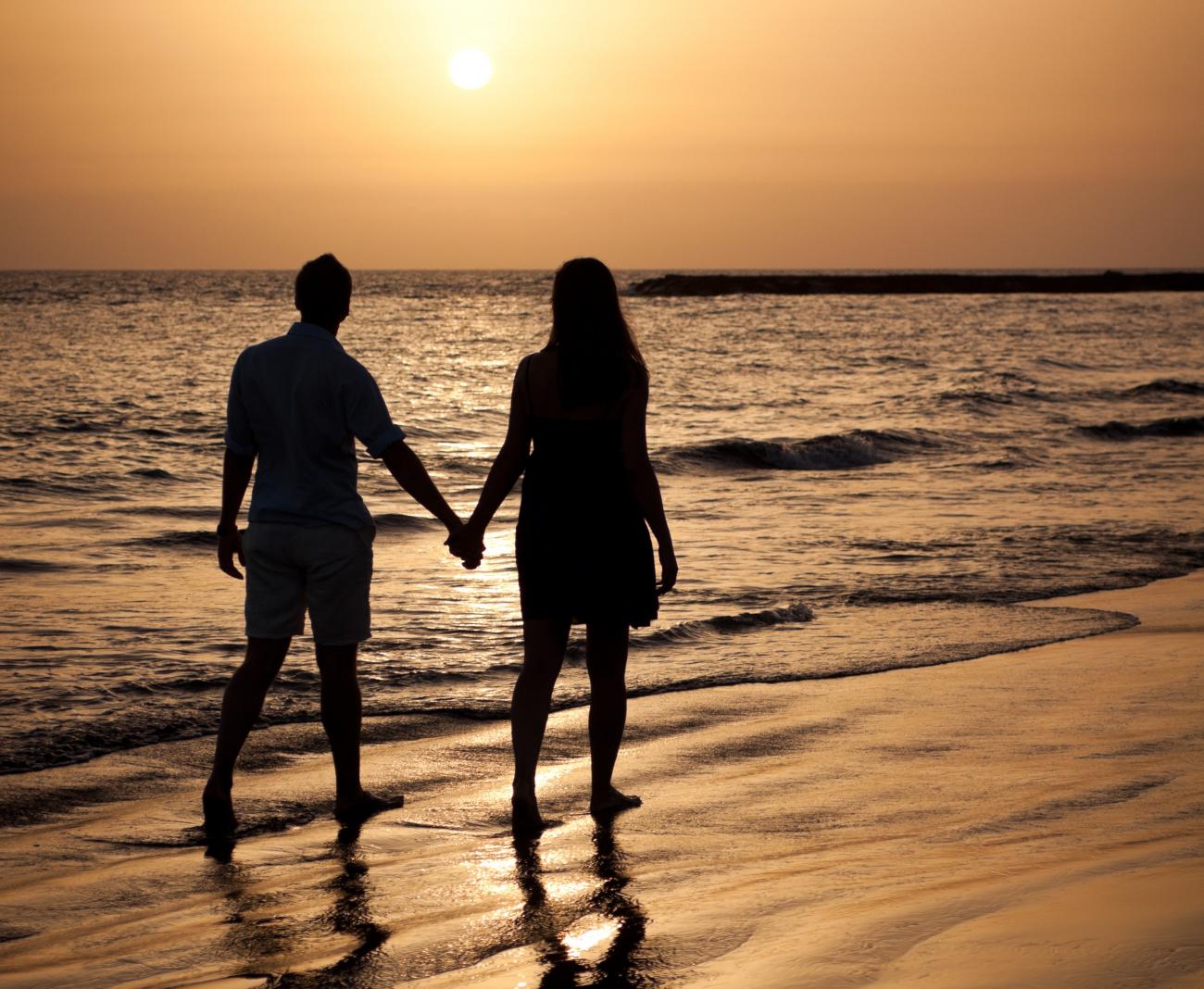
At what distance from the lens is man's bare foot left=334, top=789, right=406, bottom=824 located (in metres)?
4.48

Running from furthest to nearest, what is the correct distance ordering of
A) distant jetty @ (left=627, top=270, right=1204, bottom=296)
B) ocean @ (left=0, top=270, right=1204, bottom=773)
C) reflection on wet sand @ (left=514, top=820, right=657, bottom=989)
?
distant jetty @ (left=627, top=270, right=1204, bottom=296) → ocean @ (left=0, top=270, right=1204, bottom=773) → reflection on wet sand @ (left=514, top=820, right=657, bottom=989)

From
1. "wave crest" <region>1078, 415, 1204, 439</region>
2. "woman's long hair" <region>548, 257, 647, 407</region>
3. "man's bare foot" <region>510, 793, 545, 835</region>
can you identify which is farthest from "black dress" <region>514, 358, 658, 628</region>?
"wave crest" <region>1078, 415, 1204, 439</region>

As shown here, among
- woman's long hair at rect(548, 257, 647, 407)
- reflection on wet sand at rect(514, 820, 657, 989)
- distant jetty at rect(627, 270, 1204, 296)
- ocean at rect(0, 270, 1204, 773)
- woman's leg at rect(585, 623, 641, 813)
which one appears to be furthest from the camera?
distant jetty at rect(627, 270, 1204, 296)

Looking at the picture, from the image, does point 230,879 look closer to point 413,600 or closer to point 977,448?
point 413,600

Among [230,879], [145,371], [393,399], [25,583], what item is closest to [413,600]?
[25,583]

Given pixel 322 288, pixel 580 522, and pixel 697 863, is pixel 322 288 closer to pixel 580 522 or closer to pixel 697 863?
pixel 580 522

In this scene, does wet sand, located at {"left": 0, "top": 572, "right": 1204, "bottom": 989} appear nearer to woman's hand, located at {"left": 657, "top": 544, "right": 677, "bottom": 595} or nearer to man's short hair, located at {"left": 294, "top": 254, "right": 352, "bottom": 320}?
woman's hand, located at {"left": 657, "top": 544, "right": 677, "bottom": 595}

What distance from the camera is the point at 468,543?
14.8ft

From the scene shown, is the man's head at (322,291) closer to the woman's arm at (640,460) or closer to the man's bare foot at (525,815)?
the woman's arm at (640,460)

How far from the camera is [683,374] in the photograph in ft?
116

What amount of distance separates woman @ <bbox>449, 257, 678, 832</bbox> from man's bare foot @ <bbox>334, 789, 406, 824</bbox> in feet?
1.78

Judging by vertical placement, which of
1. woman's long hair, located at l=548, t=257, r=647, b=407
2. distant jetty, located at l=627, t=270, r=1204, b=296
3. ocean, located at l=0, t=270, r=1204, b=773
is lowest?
ocean, located at l=0, t=270, r=1204, b=773

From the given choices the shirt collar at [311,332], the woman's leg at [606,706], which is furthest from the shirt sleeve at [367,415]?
the woman's leg at [606,706]

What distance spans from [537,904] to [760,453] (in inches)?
637
